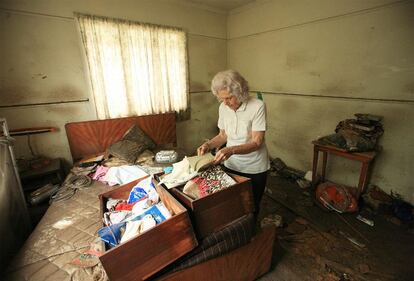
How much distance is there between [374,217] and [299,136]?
142 centimetres

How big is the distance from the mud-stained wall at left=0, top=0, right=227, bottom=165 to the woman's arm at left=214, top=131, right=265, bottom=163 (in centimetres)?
239

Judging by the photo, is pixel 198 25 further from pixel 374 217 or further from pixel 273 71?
pixel 374 217

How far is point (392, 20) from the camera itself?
2.17 meters

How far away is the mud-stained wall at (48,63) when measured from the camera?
2312 millimetres

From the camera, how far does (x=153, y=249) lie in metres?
0.91

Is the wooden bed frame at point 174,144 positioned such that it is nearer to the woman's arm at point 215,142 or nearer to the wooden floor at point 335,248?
the wooden floor at point 335,248

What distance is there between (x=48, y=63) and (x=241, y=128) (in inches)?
100

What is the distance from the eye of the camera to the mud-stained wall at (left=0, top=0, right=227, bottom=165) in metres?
2.31

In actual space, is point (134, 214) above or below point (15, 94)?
below

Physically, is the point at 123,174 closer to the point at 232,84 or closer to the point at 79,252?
the point at 79,252

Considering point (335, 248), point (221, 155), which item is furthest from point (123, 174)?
point (335, 248)

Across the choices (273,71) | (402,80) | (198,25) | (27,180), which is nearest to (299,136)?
(273,71)

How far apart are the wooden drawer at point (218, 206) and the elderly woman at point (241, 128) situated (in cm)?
26

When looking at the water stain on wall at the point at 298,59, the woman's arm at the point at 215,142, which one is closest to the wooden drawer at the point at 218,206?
the woman's arm at the point at 215,142
